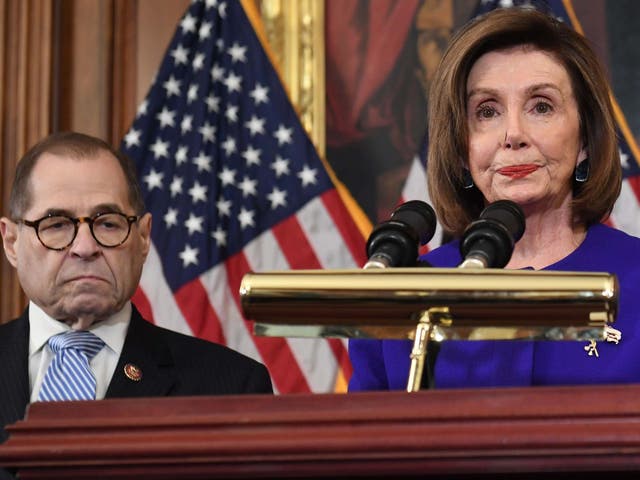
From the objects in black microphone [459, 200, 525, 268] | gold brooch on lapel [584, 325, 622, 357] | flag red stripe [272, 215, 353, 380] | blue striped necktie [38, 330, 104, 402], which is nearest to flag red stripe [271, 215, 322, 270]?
flag red stripe [272, 215, 353, 380]

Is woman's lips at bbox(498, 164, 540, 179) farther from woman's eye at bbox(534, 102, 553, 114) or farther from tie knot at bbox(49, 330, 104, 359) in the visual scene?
tie knot at bbox(49, 330, 104, 359)

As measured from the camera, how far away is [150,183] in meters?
4.23

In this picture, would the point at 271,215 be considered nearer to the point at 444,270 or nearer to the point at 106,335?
the point at 106,335

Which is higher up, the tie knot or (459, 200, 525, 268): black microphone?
(459, 200, 525, 268): black microphone

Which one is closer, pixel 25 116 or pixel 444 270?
pixel 444 270

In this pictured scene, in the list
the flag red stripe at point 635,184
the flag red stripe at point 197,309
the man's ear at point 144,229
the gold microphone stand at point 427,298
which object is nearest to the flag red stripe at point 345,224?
the flag red stripe at point 197,309

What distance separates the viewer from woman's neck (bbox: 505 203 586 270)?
2393 millimetres

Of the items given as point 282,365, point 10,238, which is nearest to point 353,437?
point 10,238

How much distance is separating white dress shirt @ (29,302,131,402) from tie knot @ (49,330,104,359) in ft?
0.06

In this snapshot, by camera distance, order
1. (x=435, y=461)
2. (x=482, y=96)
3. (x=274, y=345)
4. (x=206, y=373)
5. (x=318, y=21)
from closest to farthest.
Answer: (x=435, y=461), (x=482, y=96), (x=206, y=373), (x=274, y=345), (x=318, y=21)

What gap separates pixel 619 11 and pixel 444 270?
9.17 feet

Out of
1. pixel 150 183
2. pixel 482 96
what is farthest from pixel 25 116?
pixel 482 96

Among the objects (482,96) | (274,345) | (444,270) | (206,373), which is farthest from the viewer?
(274,345)

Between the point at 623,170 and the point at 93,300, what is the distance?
1.93 m
